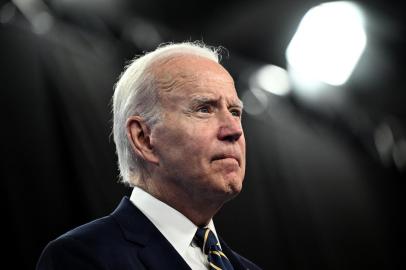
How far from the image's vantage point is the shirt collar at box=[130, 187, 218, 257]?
1616mm

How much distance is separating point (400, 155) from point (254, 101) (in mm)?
1506

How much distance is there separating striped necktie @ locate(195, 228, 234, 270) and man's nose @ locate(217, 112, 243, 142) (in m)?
0.29

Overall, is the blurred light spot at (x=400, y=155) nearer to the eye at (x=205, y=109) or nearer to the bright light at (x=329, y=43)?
the bright light at (x=329, y=43)

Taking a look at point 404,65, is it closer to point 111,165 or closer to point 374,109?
point 374,109

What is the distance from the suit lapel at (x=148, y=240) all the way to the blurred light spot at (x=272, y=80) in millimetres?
2418

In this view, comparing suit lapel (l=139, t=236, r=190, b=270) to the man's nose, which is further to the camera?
the man's nose

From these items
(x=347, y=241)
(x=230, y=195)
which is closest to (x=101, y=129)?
(x=230, y=195)

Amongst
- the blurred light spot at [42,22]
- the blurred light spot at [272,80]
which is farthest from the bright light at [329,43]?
the blurred light spot at [42,22]

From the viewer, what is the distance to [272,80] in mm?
4047

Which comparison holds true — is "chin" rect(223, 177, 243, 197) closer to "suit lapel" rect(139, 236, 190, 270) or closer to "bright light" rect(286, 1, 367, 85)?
"suit lapel" rect(139, 236, 190, 270)

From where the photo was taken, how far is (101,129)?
109 inches

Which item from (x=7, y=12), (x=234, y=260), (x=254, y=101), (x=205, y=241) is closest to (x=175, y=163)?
(x=205, y=241)

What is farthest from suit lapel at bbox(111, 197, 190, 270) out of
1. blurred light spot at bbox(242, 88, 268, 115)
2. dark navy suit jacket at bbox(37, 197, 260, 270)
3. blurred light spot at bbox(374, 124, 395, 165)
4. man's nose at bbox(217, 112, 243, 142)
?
blurred light spot at bbox(374, 124, 395, 165)

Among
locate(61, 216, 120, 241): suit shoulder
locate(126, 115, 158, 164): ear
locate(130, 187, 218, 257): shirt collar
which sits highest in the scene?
locate(126, 115, 158, 164): ear
